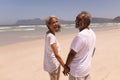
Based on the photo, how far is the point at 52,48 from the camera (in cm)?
396

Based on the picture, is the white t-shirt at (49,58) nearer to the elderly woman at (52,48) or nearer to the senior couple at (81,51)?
the elderly woman at (52,48)

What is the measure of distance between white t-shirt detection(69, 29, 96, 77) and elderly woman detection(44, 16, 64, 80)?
0.41m

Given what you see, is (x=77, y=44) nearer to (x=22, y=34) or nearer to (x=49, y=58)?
(x=49, y=58)

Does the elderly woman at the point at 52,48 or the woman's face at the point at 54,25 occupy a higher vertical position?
the woman's face at the point at 54,25

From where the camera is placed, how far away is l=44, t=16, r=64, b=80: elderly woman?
13.0ft

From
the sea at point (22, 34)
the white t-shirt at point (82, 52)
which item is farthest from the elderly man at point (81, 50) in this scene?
the sea at point (22, 34)

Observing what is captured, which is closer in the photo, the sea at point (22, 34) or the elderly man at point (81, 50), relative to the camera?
the elderly man at point (81, 50)

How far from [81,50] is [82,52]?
37mm

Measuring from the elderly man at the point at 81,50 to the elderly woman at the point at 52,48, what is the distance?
40cm

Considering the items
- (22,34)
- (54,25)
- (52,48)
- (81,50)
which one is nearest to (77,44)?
(81,50)

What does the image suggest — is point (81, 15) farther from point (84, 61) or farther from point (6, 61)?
point (6, 61)

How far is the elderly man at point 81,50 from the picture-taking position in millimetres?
3355

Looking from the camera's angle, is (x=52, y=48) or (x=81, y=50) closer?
(x=81, y=50)

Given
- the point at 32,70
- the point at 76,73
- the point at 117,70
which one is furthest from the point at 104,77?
the point at 76,73
